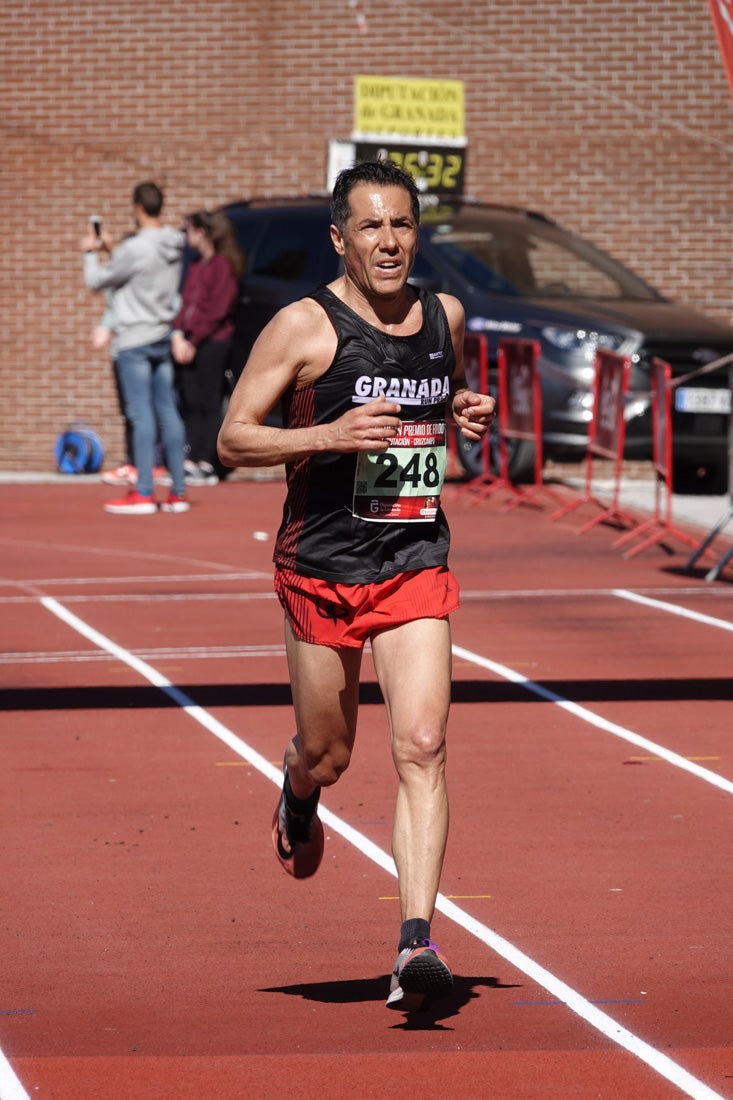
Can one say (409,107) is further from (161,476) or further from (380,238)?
(380,238)

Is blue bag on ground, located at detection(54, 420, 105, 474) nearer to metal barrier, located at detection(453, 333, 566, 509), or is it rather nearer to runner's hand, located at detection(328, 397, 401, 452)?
metal barrier, located at detection(453, 333, 566, 509)

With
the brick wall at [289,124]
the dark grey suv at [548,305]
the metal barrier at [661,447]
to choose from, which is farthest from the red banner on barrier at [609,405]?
the brick wall at [289,124]

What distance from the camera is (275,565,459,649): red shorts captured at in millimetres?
5367

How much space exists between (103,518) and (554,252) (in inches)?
211

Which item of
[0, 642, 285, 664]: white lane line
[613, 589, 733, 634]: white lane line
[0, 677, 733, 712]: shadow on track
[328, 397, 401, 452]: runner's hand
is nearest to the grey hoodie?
[613, 589, 733, 634]: white lane line

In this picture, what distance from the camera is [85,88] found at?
72.3 feet

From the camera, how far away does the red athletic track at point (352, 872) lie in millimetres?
4770

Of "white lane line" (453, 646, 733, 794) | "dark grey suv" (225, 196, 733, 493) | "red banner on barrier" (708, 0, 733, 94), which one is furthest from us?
"dark grey suv" (225, 196, 733, 493)

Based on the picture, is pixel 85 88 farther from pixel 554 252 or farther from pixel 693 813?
pixel 693 813

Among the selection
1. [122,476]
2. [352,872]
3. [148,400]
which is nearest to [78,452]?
[122,476]

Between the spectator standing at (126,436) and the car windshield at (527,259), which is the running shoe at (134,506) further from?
A: the car windshield at (527,259)

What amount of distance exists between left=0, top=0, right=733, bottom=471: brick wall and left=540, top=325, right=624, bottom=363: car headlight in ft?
17.0

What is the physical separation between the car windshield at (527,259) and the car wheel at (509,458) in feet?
4.56

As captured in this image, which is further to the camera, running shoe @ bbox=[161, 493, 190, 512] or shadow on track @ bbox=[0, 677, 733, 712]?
running shoe @ bbox=[161, 493, 190, 512]
